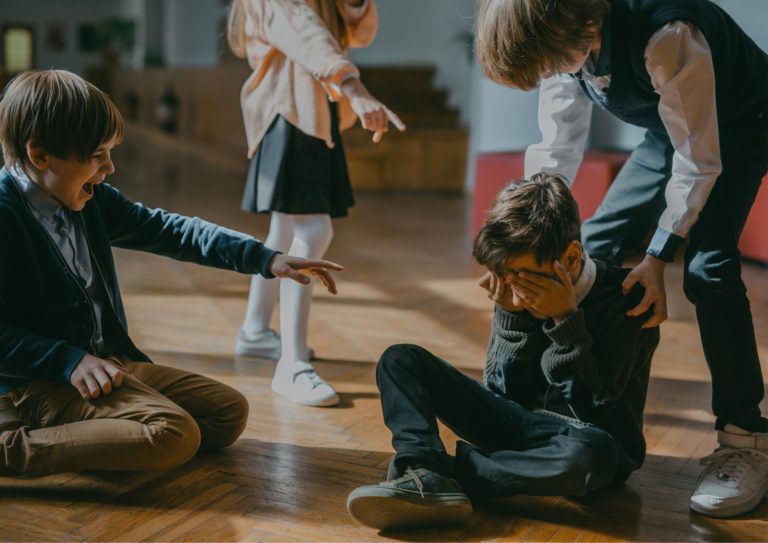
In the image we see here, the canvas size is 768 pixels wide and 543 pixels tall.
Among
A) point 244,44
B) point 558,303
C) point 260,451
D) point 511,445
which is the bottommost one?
point 260,451

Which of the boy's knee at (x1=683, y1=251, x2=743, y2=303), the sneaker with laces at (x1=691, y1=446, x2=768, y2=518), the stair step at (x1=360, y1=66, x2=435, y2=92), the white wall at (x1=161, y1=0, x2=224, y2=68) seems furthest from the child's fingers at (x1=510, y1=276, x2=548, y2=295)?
the white wall at (x1=161, y1=0, x2=224, y2=68)

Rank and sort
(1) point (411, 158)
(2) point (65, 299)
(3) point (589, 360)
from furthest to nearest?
(1) point (411, 158) → (2) point (65, 299) → (3) point (589, 360)

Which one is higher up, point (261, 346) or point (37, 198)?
point (37, 198)

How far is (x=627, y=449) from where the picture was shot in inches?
64.7

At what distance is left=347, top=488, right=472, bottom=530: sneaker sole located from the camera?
1419 millimetres

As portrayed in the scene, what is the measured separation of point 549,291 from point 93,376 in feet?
2.42

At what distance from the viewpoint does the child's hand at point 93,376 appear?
Result: 1535 millimetres

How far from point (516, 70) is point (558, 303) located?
37 centimetres

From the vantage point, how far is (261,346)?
246 centimetres

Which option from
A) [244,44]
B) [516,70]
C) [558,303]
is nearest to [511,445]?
[558,303]

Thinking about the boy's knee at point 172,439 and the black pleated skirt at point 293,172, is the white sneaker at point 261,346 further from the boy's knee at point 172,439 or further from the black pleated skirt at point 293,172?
the boy's knee at point 172,439

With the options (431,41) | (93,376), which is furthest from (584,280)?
(431,41)

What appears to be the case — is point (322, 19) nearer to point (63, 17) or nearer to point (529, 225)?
point (529, 225)

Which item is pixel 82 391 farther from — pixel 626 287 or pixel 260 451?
pixel 626 287
